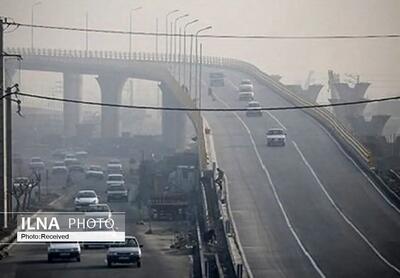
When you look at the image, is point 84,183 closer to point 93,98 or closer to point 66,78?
point 66,78

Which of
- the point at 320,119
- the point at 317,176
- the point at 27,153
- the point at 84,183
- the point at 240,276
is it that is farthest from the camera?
the point at 27,153

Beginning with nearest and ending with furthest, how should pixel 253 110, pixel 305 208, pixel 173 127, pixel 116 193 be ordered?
pixel 305 208 → pixel 116 193 → pixel 253 110 → pixel 173 127

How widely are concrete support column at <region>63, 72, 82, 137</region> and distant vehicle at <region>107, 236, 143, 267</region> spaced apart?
193ft

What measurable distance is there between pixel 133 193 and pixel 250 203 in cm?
1179

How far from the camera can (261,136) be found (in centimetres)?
4112

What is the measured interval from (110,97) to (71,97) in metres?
6.02

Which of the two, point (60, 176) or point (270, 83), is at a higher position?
point (270, 83)

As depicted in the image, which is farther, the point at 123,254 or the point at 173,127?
the point at 173,127

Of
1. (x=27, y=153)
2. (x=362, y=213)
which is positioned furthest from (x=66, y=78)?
(x=362, y=213)

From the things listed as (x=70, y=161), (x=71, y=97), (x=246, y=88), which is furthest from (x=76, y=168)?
(x=71, y=97)

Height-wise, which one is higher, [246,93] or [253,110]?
[246,93]

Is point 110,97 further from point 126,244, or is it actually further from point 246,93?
point 126,244

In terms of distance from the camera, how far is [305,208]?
88.8 feet

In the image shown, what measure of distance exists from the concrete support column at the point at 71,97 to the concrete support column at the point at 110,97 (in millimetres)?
2970
